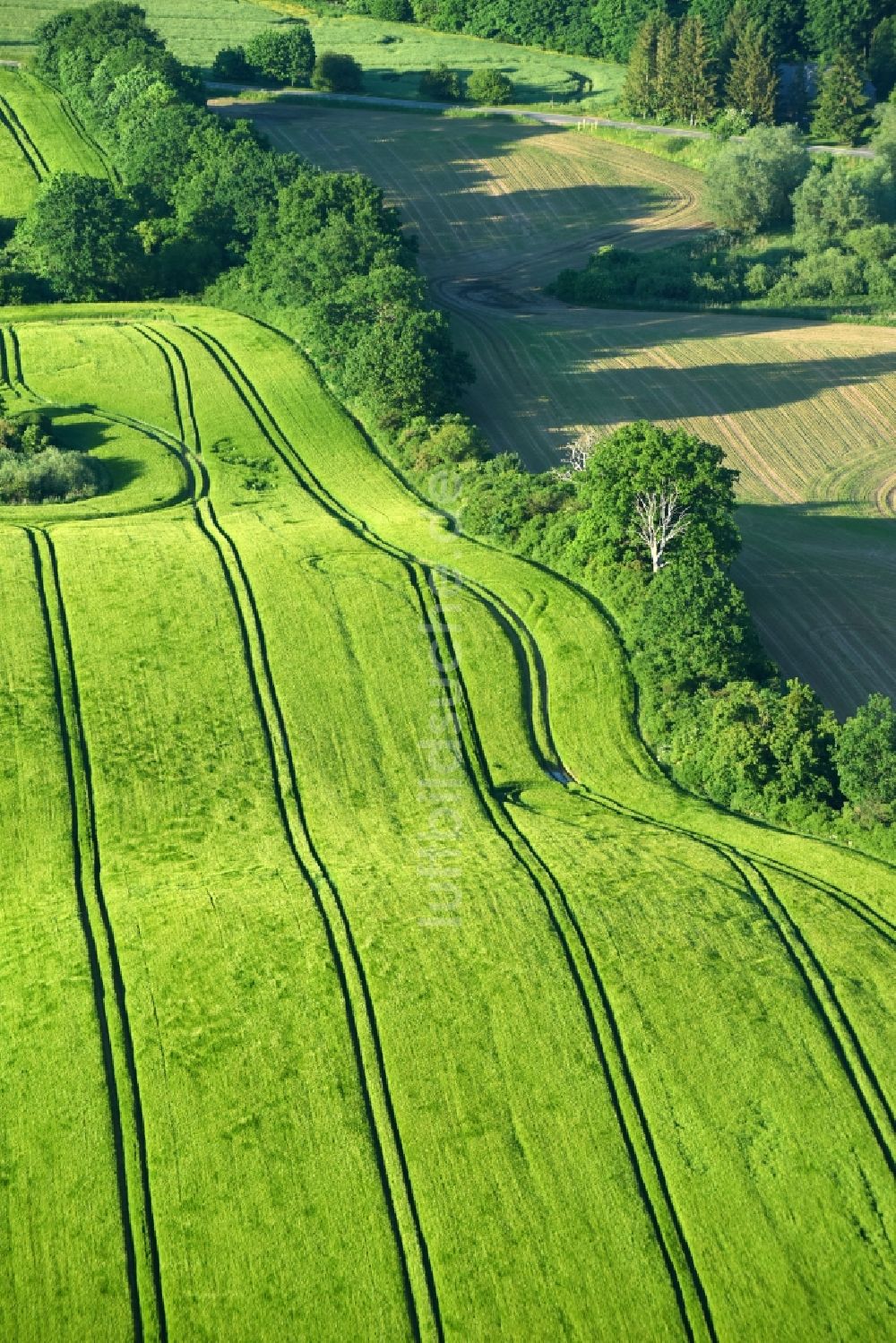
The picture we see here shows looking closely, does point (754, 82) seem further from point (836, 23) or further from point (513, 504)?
point (513, 504)

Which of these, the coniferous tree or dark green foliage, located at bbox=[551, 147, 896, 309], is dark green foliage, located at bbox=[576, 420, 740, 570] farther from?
the coniferous tree

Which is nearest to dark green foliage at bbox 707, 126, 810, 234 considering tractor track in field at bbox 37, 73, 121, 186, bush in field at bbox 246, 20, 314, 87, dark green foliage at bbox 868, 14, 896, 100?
dark green foliage at bbox 868, 14, 896, 100

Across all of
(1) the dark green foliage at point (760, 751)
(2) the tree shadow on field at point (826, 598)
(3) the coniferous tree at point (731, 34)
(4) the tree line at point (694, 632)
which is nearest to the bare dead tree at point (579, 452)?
(4) the tree line at point (694, 632)

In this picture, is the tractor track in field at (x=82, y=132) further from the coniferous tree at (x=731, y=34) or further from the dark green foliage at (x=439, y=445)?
the coniferous tree at (x=731, y=34)

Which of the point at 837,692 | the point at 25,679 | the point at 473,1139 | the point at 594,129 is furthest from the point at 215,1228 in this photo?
the point at 594,129

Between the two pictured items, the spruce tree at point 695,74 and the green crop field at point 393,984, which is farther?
the spruce tree at point 695,74

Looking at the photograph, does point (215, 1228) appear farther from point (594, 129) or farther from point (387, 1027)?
point (594, 129)

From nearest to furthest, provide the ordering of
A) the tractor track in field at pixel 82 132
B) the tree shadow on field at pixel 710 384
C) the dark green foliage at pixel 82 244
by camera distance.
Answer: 1. the tree shadow on field at pixel 710 384
2. the dark green foliage at pixel 82 244
3. the tractor track in field at pixel 82 132
